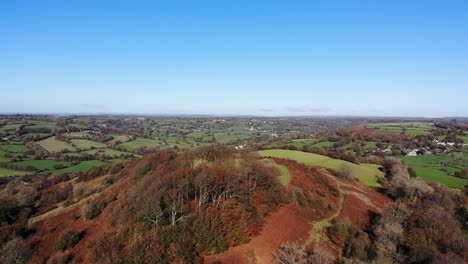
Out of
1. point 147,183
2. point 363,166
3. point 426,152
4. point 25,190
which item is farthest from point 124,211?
point 426,152

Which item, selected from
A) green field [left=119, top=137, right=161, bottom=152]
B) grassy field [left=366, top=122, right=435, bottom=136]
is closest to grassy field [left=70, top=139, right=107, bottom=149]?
green field [left=119, top=137, right=161, bottom=152]

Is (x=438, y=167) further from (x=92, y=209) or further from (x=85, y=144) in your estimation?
(x=85, y=144)

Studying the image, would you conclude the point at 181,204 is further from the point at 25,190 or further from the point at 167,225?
the point at 25,190

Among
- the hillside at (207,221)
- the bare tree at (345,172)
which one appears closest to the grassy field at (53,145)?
the hillside at (207,221)

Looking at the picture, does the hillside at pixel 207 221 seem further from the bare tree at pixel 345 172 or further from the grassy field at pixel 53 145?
the grassy field at pixel 53 145

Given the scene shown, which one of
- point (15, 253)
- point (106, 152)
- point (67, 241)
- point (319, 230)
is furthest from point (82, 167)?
point (319, 230)

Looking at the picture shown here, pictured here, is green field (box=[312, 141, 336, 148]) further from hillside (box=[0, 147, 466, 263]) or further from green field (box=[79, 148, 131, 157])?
green field (box=[79, 148, 131, 157])
